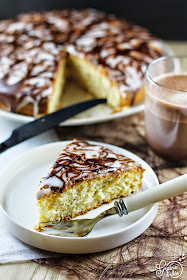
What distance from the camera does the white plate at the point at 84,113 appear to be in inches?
90.5

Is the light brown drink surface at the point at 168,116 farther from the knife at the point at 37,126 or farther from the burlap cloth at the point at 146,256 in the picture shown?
the knife at the point at 37,126

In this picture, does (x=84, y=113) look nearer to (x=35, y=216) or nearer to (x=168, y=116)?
(x=168, y=116)

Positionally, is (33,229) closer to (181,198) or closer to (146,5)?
(181,198)

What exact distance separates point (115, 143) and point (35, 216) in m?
0.87

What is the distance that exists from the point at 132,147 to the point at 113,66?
681 millimetres

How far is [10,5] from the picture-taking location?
4.03m

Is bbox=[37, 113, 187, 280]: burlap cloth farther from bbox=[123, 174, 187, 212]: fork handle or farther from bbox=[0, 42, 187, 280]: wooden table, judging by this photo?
bbox=[123, 174, 187, 212]: fork handle

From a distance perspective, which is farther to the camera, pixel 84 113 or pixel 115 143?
pixel 84 113

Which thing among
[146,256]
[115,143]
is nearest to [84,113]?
[115,143]

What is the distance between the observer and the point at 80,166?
5.71 ft

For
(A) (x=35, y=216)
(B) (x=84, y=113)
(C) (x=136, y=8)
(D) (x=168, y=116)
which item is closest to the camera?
(A) (x=35, y=216)

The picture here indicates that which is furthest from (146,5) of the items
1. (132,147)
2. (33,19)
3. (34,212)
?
(34,212)

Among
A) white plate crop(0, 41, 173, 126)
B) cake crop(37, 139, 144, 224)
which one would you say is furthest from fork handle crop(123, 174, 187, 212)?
white plate crop(0, 41, 173, 126)

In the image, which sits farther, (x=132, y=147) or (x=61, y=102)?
(x=61, y=102)
